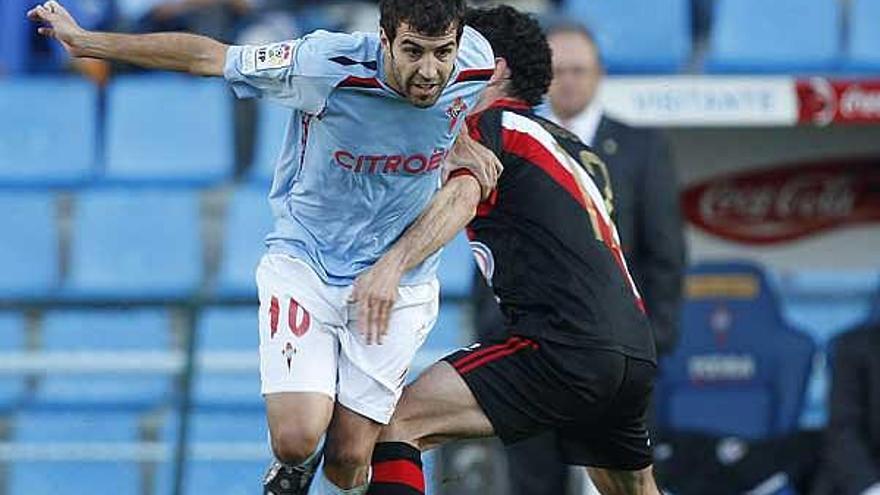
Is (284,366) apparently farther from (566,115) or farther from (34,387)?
→ (34,387)

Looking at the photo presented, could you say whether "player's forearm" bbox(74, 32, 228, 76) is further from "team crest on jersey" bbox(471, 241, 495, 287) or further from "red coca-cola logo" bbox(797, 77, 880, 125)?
"red coca-cola logo" bbox(797, 77, 880, 125)

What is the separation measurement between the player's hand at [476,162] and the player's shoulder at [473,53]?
0.25 meters

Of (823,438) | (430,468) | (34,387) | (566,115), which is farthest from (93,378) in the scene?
(823,438)

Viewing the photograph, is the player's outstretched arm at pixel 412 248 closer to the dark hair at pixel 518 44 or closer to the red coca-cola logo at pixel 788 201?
the dark hair at pixel 518 44

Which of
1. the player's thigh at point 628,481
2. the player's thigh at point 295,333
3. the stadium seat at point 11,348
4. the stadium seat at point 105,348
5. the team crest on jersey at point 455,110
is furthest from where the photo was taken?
the stadium seat at point 11,348

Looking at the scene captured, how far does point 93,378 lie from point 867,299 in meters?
3.47

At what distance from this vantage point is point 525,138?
6.11 metres

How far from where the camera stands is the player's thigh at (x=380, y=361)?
5934 mm

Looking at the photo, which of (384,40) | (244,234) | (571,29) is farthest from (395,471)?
(244,234)

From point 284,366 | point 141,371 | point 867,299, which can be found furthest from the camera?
point 867,299

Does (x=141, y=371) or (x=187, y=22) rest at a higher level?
(x=187, y=22)

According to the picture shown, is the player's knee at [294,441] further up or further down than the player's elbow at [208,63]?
further down

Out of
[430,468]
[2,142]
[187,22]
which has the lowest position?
[430,468]

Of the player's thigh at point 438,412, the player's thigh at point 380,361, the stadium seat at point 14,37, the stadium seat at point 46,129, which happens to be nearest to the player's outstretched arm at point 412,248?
the player's thigh at point 380,361
